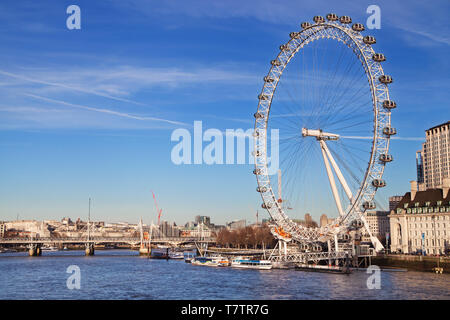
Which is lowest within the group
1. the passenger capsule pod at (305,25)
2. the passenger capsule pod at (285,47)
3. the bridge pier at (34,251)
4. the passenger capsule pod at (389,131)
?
the bridge pier at (34,251)

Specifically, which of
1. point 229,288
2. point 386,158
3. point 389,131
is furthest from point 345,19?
point 229,288

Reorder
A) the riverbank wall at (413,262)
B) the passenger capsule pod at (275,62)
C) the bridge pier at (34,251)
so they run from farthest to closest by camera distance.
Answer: the bridge pier at (34,251), the passenger capsule pod at (275,62), the riverbank wall at (413,262)

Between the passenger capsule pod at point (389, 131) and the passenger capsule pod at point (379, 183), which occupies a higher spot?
the passenger capsule pod at point (389, 131)

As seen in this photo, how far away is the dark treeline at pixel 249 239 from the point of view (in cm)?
11778

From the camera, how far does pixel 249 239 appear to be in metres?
123

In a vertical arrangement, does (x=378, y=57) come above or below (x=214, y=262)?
above

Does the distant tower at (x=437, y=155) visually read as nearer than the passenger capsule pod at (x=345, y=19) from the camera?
No

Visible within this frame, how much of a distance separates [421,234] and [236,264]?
24192 mm

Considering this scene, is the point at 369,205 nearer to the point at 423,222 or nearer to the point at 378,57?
the point at 378,57

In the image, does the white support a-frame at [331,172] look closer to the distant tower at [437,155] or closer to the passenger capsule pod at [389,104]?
the passenger capsule pod at [389,104]

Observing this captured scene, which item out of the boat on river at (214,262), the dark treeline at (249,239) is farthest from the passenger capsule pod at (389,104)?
the dark treeline at (249,239)

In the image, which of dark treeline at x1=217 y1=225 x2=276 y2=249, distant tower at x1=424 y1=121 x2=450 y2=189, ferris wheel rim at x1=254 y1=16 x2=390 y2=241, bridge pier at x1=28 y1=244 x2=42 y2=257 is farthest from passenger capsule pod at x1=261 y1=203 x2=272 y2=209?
distant tower at x1=424 y1=121 x2=450 y2=189

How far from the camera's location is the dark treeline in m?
118

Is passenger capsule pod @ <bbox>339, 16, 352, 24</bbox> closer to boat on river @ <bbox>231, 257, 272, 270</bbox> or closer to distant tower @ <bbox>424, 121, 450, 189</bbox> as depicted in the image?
boat on river @ <bbox>231, 257, 272, 270</bbox>
